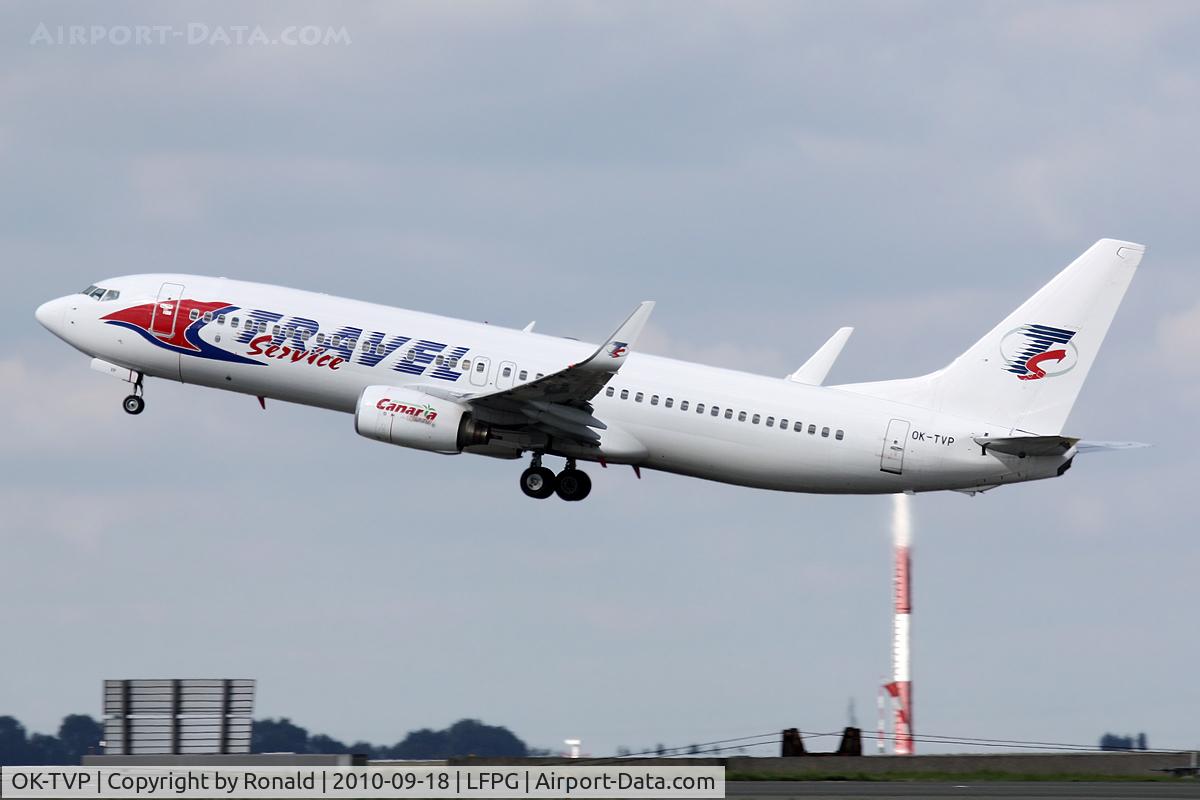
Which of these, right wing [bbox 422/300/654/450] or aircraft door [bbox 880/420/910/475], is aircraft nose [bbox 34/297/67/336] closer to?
right wing [bbox 422/300/654/450]

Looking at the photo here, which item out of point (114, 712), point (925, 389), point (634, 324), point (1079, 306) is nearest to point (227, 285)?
point (634, 324)

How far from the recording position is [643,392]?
58.7 m

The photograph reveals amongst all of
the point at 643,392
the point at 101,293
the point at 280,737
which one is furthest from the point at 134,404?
the point at 280,737

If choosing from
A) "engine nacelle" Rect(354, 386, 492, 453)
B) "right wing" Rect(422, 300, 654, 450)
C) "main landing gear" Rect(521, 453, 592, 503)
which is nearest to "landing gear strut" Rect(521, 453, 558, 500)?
"main landing gear" Rect(521, 453, 592, 503)

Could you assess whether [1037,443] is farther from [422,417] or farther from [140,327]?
[140,327]

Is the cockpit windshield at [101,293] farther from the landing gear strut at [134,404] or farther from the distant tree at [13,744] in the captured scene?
the distant tree at [13,744]

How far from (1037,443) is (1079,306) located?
657 centimetres

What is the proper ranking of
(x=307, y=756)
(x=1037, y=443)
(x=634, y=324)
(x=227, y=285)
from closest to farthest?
(x=307, y=756), (x=634, y=324), (x=1037, y=443), (x=227, y=285)

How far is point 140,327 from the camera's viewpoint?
201 ft

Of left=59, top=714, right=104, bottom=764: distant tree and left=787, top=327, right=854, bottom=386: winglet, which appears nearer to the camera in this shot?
left=787, top=327, right=854, bottom=386: winglet

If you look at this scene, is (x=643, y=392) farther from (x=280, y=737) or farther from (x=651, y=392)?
(x=280, y=737)

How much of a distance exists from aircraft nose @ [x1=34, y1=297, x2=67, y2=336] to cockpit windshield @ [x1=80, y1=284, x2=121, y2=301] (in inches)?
39.8

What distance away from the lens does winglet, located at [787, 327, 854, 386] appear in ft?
207

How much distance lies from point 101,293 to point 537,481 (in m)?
16.4
